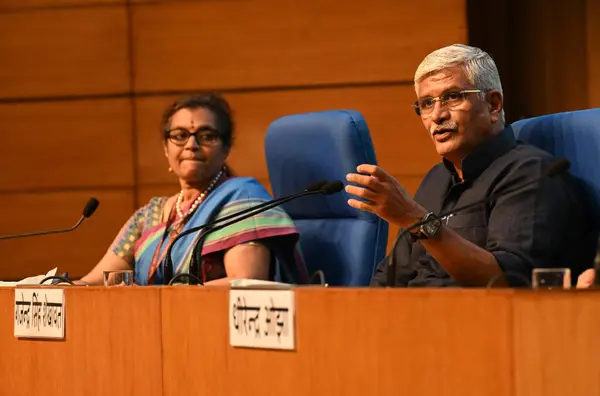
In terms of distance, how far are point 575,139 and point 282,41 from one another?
6.53 ft

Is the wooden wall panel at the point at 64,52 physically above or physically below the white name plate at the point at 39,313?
above

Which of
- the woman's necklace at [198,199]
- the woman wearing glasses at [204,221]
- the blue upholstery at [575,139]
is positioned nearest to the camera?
the blue upholstery at [575,139]

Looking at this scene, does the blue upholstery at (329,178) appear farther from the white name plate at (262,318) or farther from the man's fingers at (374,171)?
the white name plate at (262,318)

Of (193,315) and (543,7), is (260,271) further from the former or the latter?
(543,7)

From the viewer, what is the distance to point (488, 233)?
210 centimetres

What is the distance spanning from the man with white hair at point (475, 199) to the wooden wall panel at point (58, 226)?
2064 millimetres

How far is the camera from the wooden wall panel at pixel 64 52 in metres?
4.23

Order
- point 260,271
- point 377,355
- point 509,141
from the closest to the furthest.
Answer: point 377,355, point 509,141, point 260,271

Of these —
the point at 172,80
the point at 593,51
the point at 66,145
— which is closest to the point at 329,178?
the point at 172,80

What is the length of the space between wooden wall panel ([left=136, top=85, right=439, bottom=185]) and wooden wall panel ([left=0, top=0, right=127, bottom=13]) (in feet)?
1.46

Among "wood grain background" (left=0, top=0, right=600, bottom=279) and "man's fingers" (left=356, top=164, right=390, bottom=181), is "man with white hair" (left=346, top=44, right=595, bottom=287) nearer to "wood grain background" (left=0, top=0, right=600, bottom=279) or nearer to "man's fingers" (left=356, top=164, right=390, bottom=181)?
"man's fingers" (left=356, top=164, right=390, bottom=181)

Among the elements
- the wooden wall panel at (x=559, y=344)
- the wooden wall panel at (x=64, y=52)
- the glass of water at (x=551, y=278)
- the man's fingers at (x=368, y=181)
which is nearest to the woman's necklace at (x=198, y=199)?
the man's fingers at (x=368, y=181)

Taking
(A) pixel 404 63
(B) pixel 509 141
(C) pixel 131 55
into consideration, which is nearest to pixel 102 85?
(C) pixel 131 55

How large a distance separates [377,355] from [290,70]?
2.75m
